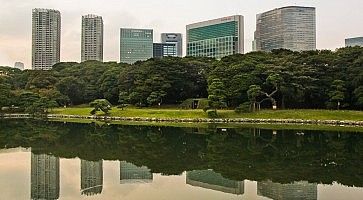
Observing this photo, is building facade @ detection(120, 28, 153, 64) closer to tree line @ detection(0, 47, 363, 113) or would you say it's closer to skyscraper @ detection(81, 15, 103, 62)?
→ skyscraper @ detection(81, 15, 103, 62)

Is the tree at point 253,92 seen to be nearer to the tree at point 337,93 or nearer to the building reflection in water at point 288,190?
the tree at point 337,93

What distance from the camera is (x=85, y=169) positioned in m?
16.5

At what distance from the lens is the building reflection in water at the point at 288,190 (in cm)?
1195

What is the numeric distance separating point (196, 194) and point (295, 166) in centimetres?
607

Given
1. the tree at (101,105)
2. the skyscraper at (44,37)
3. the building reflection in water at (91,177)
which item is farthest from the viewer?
the skyscraper at (44,37)

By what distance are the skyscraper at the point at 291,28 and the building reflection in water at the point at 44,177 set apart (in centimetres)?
10343

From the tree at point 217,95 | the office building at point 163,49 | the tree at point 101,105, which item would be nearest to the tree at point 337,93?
the tree at point 217,95

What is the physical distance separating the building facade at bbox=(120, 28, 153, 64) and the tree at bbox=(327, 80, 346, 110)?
357ft

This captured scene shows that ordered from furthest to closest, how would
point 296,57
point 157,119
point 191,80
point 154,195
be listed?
point 191,80, point 296,57, point 157,119, point 154,195

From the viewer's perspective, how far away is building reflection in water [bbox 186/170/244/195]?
13.0 m

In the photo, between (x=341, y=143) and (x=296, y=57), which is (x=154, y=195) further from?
(x=296, y=57)

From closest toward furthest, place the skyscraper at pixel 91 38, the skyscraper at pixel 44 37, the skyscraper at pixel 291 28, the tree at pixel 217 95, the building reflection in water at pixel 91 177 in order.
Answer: the building reflection in water at pixel 91 177, the tree at pixel 217 95, the skyscraper at pixel 291 28, the skyscraper at pixel 44 37, the skyscraper at pixel 91 38

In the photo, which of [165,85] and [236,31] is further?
[236,31]

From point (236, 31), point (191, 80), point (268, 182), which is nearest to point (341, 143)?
point (268, 182)
